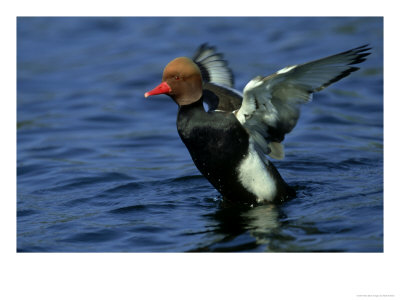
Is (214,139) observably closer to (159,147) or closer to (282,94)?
(282,94)

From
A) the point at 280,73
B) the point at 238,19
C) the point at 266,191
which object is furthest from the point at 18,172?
the point at 238,19

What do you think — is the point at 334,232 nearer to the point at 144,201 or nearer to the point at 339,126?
the point at 144,201

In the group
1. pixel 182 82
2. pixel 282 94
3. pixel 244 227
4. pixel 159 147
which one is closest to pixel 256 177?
pixel 244 227

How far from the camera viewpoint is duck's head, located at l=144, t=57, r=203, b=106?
6047 mm

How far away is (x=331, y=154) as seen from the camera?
871 cm

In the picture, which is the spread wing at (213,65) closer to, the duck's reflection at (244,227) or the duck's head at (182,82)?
the duck's head at (182,82)

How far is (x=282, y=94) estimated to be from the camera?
5.76 m

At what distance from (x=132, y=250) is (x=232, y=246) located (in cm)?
94

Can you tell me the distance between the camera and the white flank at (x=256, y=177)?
6.21m

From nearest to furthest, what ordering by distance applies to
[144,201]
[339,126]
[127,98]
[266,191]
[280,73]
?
[280,73] < [266,191] < [144,201] < [339,126] < [127,98]

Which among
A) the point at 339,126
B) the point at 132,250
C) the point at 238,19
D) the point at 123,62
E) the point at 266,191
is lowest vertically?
the point at 132,250

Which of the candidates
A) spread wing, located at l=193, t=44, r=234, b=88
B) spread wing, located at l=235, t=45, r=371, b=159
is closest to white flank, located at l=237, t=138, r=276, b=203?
spread wing, located at l=235, t=45, r=371, b=159

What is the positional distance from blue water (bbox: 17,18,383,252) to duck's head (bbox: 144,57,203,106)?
127cm

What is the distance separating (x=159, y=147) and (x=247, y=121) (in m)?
3.75
